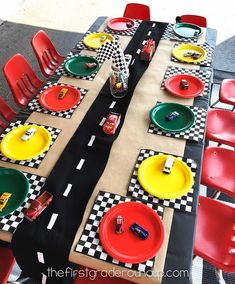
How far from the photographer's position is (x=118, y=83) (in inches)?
84.4

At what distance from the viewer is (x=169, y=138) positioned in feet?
6.12

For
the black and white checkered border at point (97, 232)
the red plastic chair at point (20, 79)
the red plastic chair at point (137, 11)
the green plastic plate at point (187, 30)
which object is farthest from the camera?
the red plastic chair at point (137, 11)

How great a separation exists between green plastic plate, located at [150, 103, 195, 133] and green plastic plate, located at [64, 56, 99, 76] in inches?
27.3

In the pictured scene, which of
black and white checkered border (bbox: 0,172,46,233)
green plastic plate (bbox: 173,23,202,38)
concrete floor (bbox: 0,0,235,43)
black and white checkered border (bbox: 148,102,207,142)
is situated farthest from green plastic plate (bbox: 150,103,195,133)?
concrete floor (bbox: 0,0,235,43)

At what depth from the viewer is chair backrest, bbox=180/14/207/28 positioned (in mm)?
3221

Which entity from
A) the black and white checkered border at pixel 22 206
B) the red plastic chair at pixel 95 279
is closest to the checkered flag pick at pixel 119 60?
the black and white checkered border at pixel 22 206

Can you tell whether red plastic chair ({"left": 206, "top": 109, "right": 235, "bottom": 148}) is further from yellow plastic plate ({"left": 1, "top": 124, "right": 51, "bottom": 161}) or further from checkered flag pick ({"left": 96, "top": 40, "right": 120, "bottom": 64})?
yellow plastic plate ({"left": 1, "top": 124, "right": 51, "bottom": 161})

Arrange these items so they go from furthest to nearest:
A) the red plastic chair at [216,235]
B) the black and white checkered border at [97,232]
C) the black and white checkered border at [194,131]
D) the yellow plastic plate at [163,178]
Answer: the black and white checkered border at [194,131], the red plastic chair at [216,235], the yellow plastic plate at [163,178], the black and white checkered border at [97,232]

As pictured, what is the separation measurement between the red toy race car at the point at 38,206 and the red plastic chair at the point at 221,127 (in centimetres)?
144

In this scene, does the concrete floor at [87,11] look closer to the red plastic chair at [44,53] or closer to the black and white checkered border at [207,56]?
the red plastic chair at [44,53]

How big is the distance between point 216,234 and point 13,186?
1.24m

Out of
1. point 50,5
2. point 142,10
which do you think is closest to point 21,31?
point 50,5

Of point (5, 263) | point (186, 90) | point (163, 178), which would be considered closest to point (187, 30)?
point (186, 90)

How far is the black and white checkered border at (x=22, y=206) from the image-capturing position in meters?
1.43
